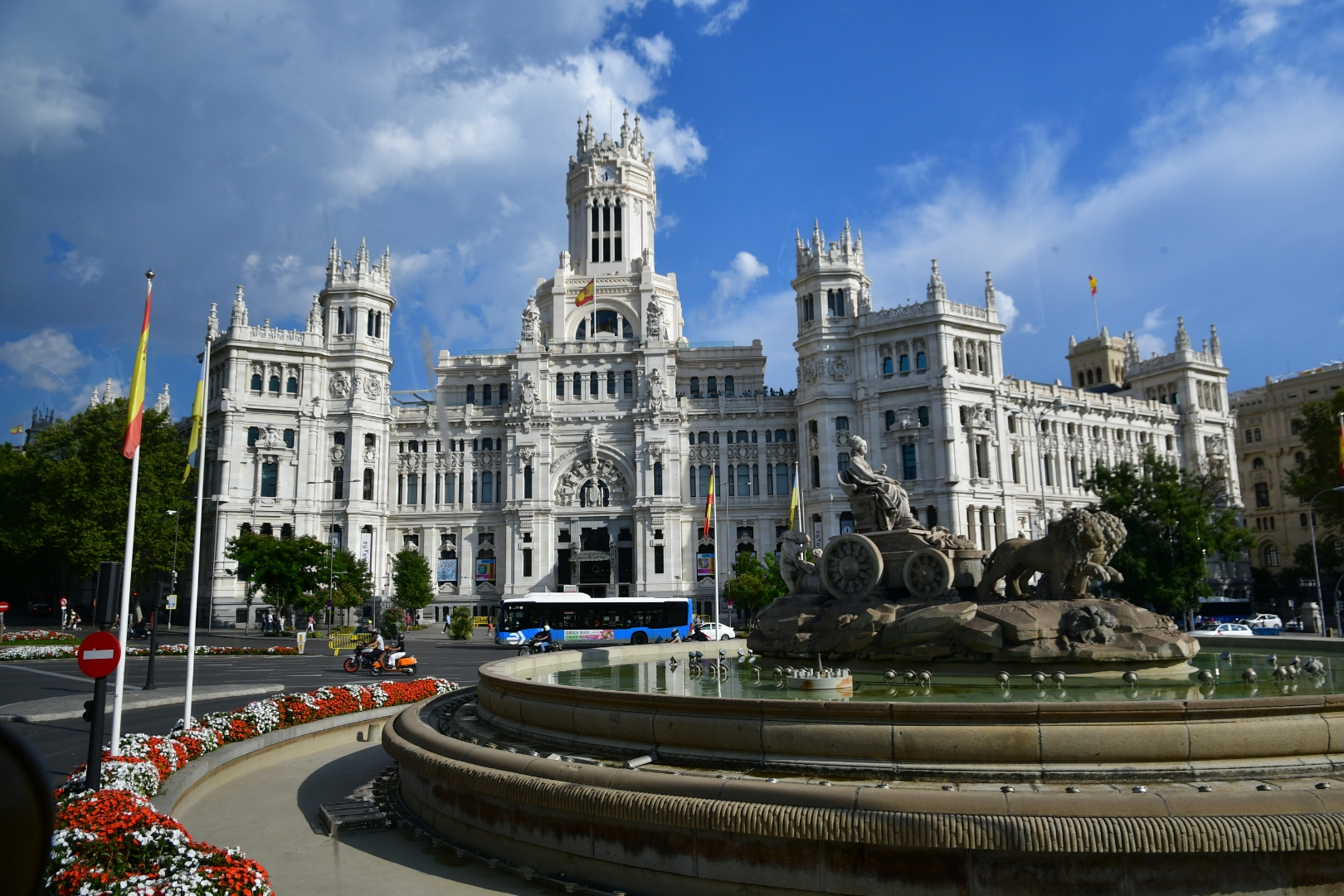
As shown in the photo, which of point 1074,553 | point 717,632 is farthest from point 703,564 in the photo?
point 1074,553

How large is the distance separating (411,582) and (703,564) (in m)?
24.7

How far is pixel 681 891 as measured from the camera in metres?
9.29

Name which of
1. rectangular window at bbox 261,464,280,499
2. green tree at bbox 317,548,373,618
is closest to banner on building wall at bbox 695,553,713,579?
green tree at bbox 317,548,373,618

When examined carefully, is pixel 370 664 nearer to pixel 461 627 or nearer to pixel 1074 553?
pixel 461 627

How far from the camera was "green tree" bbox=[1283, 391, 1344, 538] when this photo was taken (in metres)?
60.1

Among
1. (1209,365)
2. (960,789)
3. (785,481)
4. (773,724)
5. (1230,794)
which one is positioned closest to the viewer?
(1230,794)

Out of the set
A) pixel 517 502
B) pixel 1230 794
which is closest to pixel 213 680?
pixel 1230 794

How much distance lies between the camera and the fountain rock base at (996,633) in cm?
1519

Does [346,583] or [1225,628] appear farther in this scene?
[346,583]

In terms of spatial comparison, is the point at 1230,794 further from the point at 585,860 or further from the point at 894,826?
the point at 585,860

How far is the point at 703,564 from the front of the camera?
79.4m

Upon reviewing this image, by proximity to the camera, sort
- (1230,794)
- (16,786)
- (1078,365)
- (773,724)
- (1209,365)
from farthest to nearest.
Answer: (1078,365)
(1209,365)
(773,724)
(1230,794)
(16,786)

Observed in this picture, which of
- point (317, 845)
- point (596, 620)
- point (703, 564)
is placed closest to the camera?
point (317, 845)

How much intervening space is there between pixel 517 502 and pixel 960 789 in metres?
74.0
